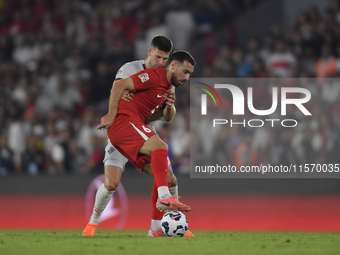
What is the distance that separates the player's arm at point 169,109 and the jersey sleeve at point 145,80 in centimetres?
39

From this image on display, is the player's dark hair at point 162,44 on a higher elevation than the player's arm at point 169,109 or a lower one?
higher

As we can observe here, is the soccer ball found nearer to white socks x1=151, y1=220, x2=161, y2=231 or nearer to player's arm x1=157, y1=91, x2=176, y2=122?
white socks x1=151, y1=220, x2=161, y2=231

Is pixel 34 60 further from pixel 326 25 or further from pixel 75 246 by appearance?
pixel 75 246

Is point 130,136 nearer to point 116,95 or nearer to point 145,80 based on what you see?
point 116,95

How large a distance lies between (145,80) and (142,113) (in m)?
0.45

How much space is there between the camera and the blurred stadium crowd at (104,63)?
10.4 m

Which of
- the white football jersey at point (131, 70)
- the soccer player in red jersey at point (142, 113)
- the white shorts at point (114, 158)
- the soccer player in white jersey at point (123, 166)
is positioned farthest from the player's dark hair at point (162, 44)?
the white shorts at point (114, 158)

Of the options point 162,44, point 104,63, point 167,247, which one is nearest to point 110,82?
point 104,63

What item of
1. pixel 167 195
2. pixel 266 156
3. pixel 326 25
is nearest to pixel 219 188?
pixel 266 156

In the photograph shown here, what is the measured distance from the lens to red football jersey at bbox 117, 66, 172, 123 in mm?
5613

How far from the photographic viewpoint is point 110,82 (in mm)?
13008

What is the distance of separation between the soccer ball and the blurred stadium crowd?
15.0 feet

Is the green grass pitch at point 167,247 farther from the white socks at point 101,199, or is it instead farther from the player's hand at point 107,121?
the player's hand at point 107,121

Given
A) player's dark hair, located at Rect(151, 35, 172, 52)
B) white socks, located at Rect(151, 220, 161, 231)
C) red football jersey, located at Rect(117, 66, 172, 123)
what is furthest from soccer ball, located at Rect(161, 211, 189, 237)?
player's dark hair, located at Rect(151, 35, 172, 52)
